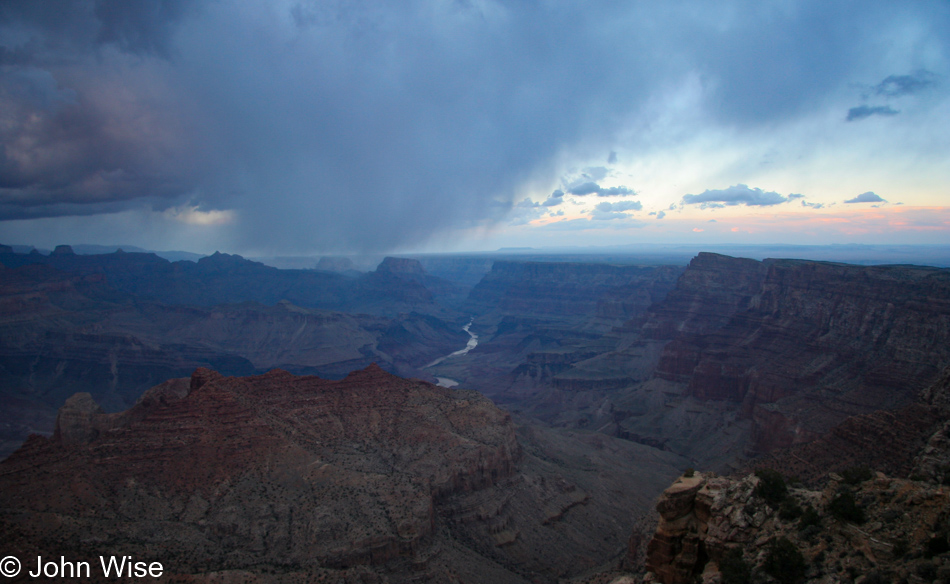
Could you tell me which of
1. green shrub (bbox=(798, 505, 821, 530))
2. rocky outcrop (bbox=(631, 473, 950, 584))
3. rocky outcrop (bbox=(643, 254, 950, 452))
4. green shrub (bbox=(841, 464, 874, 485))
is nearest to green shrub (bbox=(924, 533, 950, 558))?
rocky outcrop (bbox=(631, 473, 950, 584))

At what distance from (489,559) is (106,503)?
27933 mm

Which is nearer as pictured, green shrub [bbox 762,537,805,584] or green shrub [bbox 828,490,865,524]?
green shrub [bbox 762,537,805,584]

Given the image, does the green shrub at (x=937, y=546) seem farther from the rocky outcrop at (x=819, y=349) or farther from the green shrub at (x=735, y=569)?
the rocky outcrop at (x=819, y=349)

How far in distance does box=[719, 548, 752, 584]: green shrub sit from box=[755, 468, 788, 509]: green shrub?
3.34m

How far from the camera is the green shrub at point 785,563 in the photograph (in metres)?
17.0

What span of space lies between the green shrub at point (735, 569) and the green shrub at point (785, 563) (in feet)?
1.98

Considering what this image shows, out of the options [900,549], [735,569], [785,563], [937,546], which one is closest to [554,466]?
[735,569]

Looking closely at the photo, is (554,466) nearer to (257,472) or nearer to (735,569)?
(257,472)

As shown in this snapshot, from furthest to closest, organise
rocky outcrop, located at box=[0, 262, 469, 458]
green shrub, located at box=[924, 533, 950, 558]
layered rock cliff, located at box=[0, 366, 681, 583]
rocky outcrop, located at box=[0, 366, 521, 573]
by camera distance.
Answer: rocky outcrop, located at box=[0, 262, 469, 458] → rocky outcrop, located at box=[0, 366, 521, 573] → layered rock cliff, located at box=[0, 366, 681, 583] → green shrub, located at box=[924, 533, 950, 558]

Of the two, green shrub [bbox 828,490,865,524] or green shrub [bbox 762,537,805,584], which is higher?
green shrub [bbox 828,490,865,524]

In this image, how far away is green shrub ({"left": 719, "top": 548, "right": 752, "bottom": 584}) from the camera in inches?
690

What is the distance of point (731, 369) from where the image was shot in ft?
299

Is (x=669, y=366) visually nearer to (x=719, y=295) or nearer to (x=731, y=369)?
(x=731, y=369)

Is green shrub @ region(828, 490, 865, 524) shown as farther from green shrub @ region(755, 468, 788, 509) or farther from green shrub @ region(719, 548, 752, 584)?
green shrub @ region(719, 548, 752, 584)
